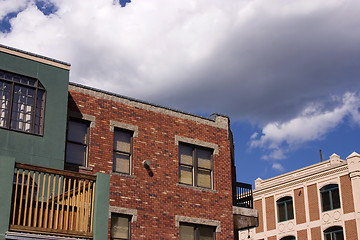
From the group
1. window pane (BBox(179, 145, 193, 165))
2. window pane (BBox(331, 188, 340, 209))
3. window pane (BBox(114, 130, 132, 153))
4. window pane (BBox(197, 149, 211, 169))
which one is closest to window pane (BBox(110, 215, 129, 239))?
window pane (BBox(114, 130, 132, 153))

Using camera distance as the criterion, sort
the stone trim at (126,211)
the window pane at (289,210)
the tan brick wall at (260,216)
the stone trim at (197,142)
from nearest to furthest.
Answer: the stone trim at (126,211) < the stone trim at (197,142) < the window pane at (289,210) < the tan brick wall at (260,216)

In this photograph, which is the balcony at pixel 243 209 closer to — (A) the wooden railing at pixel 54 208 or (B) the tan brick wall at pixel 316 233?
(A) the wooden railing at pixel 54 208

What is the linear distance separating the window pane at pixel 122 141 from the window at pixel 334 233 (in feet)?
81.0

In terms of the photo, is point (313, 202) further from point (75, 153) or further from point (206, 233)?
point (75, 153)

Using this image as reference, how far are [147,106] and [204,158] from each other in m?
3.32

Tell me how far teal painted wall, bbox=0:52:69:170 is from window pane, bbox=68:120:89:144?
1.74m

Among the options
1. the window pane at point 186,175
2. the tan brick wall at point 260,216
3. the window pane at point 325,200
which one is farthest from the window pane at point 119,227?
the tan brick wall at point 260,216

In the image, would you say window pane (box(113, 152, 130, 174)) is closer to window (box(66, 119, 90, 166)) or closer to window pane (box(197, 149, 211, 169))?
window (box(66, 119, 90, 166))

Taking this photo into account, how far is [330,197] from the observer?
4166cm

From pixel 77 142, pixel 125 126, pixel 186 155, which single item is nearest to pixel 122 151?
pixel 125 126

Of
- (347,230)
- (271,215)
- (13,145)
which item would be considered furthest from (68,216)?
(271,215)

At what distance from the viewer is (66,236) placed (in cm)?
1409

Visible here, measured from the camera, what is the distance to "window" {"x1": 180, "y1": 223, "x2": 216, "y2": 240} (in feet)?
70.6

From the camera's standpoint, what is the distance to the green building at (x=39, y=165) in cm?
1363
